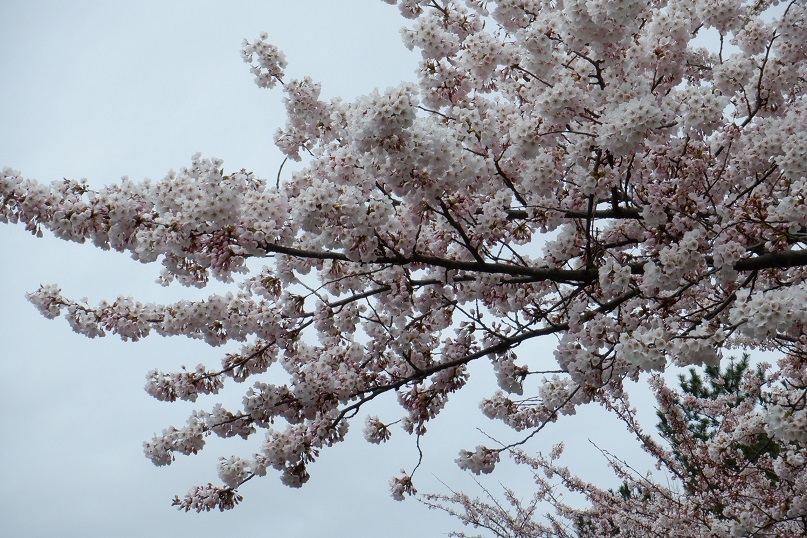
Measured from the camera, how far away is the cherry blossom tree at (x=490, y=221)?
169 inches

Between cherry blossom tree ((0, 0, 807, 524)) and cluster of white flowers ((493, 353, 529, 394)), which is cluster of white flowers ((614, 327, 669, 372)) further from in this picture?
cluster of white flowers ((493, 353, 529, 394))

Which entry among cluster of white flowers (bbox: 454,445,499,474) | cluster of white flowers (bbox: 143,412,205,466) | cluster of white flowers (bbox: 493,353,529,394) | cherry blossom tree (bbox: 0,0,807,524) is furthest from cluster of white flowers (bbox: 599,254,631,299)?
cluster of white flowers (bbox: 143,412,205,466)

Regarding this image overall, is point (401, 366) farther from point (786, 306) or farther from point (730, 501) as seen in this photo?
point (730, 501)

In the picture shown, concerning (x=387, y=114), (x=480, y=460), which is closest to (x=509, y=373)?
(x=480, y=460)

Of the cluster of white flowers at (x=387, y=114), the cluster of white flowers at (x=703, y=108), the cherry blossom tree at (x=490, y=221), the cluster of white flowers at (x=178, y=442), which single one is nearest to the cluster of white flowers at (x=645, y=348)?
the cherry blossom tree at (x=490, y=221)

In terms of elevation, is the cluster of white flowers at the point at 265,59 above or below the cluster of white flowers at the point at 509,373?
above

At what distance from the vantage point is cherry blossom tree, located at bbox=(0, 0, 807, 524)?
4.30m

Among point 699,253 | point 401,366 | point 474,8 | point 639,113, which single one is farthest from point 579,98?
point 401,366

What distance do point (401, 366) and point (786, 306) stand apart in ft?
11.5

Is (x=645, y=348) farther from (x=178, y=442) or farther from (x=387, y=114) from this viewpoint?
(x=178, y=442)

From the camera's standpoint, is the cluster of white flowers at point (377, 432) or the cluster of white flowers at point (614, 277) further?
the cluster of white flowers at point (377, 432)

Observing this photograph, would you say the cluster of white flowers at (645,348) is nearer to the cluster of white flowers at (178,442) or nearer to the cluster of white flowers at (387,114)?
the cluster of white flowers at (387,114)

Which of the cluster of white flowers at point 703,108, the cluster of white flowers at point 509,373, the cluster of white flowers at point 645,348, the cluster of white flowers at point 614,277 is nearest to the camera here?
the cluster of white flowers at point 645,348

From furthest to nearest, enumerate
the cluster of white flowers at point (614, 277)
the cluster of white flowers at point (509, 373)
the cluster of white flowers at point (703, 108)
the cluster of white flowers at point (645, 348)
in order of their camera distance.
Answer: the cluster of white flowers at point (509, 373) → the cluster of white flowers at point (614, 277) → the cluster of white flowers at point (703, 108) → the cluster of white flowers at point (645, 348)
